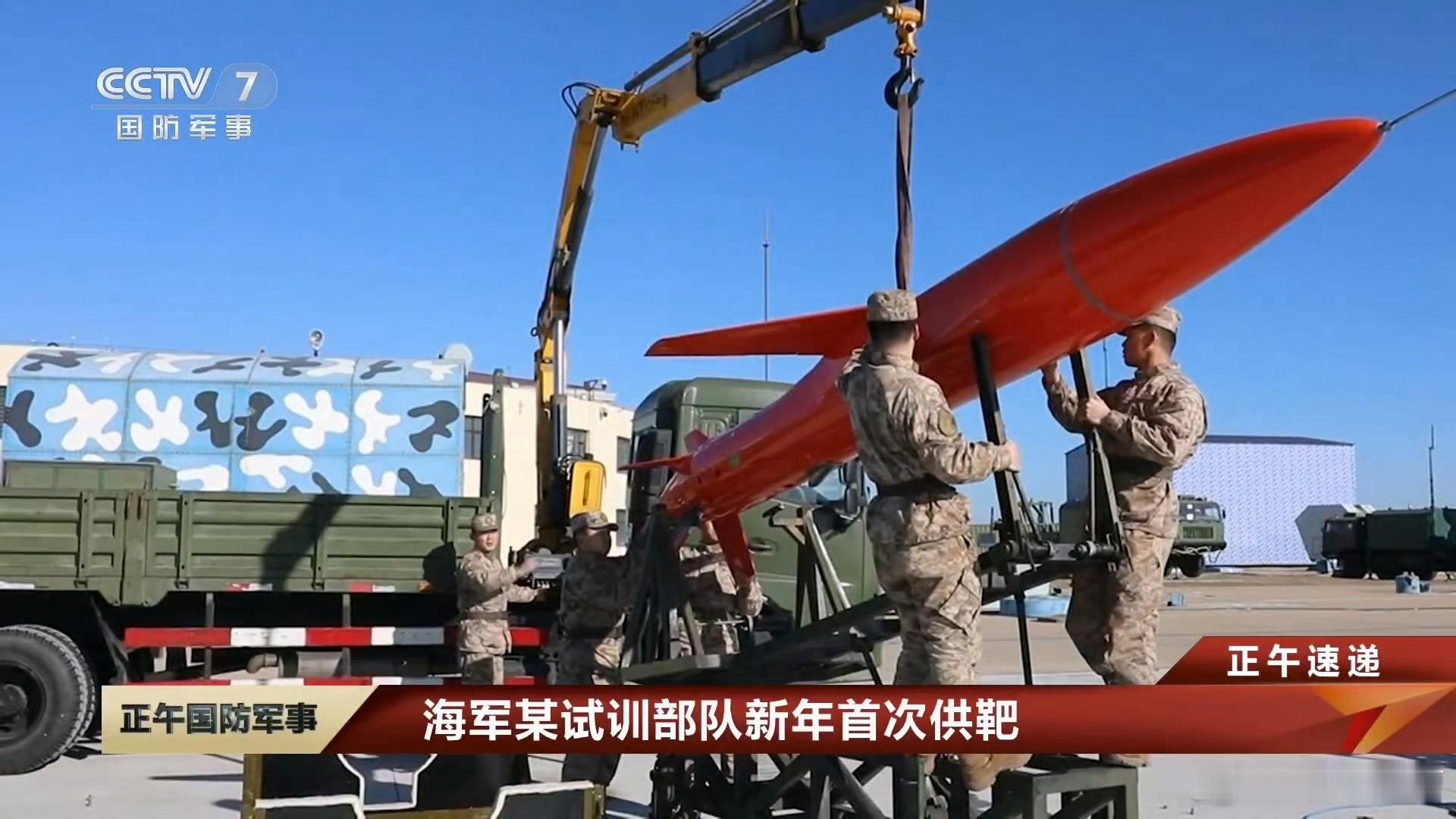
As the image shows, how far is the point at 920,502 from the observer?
4148 millimetres

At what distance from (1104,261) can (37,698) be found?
22.5 feet

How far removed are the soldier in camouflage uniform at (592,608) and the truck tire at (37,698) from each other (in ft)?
10.4

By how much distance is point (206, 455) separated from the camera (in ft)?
29.8

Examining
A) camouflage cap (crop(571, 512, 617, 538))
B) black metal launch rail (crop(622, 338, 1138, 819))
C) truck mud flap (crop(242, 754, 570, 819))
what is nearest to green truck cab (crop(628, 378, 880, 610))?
camouflage cap (crop(571, 512, 617, 538))

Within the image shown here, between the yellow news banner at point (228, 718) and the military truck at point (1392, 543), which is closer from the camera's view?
the yellow news banner at point (228, 718)

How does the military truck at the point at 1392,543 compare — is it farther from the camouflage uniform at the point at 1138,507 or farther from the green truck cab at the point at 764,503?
the camouflage uniform at the point at 1138,507

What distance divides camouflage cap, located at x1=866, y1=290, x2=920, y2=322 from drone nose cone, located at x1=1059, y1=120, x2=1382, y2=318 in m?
0.55

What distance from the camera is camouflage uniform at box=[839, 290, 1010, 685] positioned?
4.05 m

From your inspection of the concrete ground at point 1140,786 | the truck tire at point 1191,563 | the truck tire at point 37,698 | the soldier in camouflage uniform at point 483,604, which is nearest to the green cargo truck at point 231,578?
the truck tire at point 37,698

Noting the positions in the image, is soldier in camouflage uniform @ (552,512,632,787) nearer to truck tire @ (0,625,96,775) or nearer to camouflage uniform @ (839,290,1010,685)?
camouflage uniform @ (839,290,1010,685)

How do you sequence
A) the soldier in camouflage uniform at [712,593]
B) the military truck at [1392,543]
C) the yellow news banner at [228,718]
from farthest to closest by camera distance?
the military truck at [1392,543], the soldier in camouflage uniform at [712,593], the yellow news banner at [228,718]

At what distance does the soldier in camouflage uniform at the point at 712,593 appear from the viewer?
6.56m

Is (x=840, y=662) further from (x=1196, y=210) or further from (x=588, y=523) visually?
(x=1196, y=210)

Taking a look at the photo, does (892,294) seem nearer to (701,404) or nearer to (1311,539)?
(701,404)
